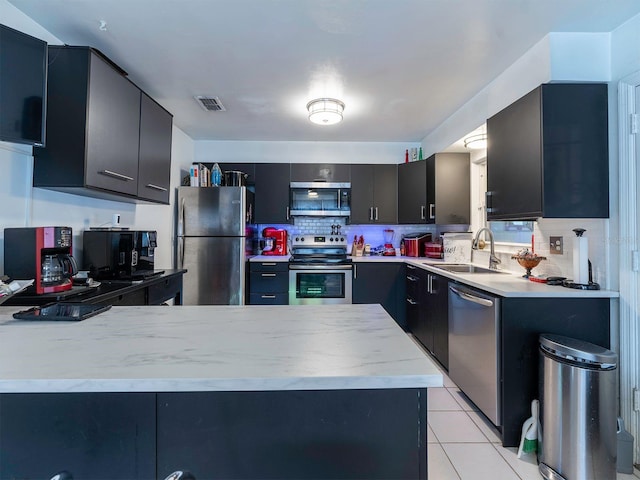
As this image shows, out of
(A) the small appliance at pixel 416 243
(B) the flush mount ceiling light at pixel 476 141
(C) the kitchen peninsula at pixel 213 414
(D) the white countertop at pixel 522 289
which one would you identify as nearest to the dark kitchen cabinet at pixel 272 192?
(A) the small appliance at pixel 416 243

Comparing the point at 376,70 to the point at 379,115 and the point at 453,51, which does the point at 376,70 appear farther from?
the point at 379,115

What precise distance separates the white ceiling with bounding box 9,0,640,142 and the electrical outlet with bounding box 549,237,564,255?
1275 millimetres

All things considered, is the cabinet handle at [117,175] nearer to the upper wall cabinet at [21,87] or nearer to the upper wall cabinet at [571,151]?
the upper wall cabinet at [21,87]

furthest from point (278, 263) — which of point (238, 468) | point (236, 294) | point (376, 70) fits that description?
point (238, 468)

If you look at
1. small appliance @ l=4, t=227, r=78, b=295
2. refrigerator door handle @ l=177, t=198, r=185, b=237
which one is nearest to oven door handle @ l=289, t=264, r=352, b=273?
refrigerator door handle @ l=177, t=198, r=185, b=237

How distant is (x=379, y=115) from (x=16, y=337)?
3.10m

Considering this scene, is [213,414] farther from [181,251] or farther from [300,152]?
[300,152]

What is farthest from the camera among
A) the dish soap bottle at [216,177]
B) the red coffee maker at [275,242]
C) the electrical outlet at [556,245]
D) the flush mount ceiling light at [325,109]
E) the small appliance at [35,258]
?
the red coffee maker at [275,242]

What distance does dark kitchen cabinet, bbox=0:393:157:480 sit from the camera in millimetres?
676

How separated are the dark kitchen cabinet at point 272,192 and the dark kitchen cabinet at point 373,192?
854mm

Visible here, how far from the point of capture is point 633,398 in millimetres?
1640

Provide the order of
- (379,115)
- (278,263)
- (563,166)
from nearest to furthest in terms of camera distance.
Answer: (563,166) → (379,115) → (278,263)

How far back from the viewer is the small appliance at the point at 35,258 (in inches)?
59.5

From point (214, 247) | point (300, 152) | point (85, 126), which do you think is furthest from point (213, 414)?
point (300, 152)
